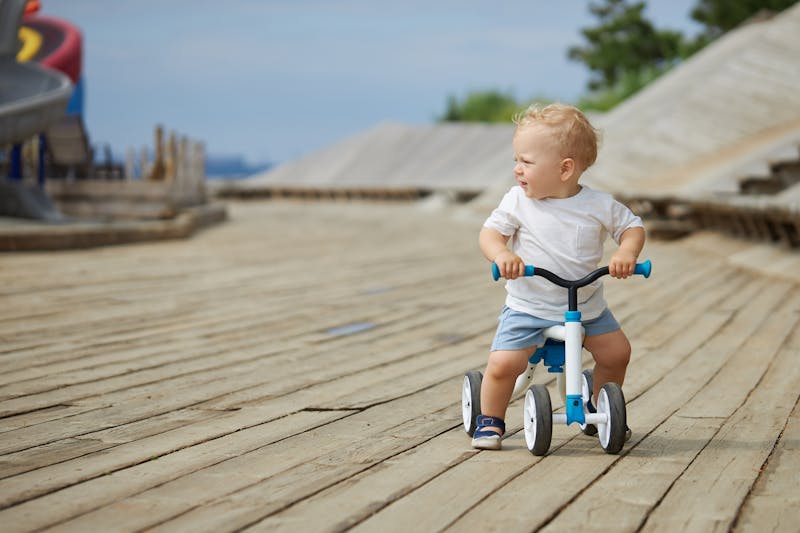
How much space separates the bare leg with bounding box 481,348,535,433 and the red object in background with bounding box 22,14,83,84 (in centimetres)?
1265

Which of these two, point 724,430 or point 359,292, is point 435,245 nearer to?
point 359,292

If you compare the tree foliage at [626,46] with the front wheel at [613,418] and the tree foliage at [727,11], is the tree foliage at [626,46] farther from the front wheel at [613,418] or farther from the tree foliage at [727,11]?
the front wheel at [613,418]

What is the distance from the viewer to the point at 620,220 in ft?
10.8

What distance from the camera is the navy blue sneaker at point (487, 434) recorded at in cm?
324

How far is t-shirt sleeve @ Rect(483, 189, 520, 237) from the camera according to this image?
329 centimetres

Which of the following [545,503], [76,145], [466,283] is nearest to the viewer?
[545,503]

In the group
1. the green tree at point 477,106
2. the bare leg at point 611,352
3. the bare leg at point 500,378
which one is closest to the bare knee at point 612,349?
the bare leg at point 611,352

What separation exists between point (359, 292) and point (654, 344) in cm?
284

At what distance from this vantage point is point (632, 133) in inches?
859

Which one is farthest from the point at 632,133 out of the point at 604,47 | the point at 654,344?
the point at 604,47

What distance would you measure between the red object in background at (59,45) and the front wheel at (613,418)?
1290cm

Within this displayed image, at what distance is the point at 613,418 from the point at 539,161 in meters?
0.79

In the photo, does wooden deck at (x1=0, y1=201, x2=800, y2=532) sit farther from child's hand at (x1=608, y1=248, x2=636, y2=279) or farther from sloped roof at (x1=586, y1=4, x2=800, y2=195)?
sloped roof at (x1=586, y1=4, x2=800, y2=195)

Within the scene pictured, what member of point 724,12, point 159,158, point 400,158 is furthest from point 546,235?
point 724,12
